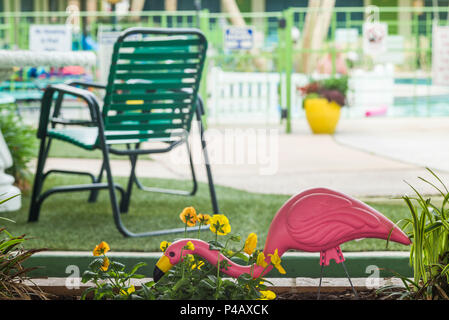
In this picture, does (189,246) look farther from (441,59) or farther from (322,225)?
(441,59)

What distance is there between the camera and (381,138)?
865 centimetres

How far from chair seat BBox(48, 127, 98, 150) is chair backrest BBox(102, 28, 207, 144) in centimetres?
10

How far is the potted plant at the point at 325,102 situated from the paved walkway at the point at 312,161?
0.18m

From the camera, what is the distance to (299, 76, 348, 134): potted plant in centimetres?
922

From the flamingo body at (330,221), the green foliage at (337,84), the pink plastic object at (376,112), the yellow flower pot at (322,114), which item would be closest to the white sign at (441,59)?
the flamingo body at (330,221)

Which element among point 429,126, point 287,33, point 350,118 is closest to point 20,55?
point 287,33

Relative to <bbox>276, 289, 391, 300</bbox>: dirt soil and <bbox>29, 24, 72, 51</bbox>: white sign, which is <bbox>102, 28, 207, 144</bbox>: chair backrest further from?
<bbox>29, 24, 72, 51</bbox>: white sign

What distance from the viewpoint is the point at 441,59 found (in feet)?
12.3

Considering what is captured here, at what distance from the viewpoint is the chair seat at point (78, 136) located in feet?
11.0

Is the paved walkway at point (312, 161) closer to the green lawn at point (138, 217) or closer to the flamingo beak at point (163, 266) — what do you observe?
the green lawn at point (138, 217)

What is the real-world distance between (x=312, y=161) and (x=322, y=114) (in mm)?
2880

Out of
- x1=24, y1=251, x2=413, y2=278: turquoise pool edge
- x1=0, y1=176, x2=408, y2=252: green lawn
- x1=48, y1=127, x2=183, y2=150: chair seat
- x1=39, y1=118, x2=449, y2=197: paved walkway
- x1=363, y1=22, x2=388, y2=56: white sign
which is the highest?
x1=363, y1=22, x2=388, y2=56: white sign

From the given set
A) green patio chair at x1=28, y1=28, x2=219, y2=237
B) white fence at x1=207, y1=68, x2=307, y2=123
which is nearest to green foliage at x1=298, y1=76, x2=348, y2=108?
white fence at x1=207, y1=68, x2=307, y2=123
